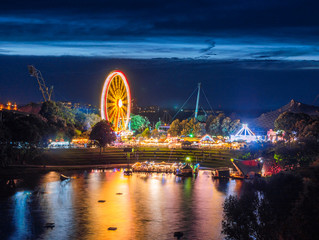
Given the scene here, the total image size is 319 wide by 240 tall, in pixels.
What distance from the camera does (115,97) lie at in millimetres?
60406

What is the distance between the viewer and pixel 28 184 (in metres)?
37.5

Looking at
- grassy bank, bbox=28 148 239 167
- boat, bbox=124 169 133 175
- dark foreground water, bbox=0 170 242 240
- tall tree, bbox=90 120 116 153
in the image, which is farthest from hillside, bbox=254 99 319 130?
dark foreground water, bbox=0 170 242 240

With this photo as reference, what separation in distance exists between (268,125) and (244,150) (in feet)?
87.0

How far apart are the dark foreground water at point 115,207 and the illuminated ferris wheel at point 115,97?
1572cm

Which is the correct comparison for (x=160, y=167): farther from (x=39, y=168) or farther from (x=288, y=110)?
(x=288, y=110)

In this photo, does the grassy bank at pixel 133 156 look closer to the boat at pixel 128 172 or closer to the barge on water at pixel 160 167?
the barge on water at pixel 160 167

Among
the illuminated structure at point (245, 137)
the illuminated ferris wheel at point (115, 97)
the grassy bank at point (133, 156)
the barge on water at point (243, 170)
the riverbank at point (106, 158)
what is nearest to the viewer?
the barge on water at point (243, 170)

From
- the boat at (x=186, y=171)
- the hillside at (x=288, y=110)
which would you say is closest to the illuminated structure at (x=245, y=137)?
the hillside at (x=288, y=110)

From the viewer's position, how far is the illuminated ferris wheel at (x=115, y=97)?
2248 inches

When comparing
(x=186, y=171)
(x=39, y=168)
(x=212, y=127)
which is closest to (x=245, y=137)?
(x=212, y=127)

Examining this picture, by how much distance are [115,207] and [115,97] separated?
31.4m

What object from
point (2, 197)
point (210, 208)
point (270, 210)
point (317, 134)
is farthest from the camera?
point (317, 134)

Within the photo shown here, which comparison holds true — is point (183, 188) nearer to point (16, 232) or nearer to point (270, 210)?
point (16, 232)

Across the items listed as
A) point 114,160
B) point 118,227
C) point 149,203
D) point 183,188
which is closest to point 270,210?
point 118,227
